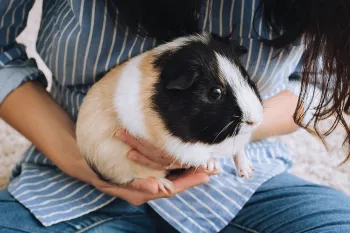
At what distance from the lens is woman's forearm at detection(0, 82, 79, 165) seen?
92 cm

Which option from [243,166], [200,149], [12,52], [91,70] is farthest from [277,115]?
[12,52]

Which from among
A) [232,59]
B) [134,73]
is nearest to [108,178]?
[134,73]

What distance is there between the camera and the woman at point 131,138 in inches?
32.0

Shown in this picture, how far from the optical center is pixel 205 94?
0.70 meters

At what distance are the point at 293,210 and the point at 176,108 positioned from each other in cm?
34

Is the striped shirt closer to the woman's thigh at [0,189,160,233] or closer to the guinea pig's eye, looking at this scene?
the woman's thigh at [0,189,160,233]

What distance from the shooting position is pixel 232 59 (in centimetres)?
73

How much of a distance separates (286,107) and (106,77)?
41 cm

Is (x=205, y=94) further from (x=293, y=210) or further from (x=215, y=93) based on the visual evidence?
(x=293, y=210)

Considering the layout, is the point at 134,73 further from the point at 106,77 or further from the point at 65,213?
the point at 65,213

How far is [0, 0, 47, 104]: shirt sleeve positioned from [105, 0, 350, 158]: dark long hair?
195 mm

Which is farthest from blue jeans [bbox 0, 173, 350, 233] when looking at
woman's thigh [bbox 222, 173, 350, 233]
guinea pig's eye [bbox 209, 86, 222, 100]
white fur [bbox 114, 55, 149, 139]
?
guinea pig's eye [bbox 209, 86, 222, 100]

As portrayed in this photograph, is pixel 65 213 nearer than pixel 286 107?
Yes

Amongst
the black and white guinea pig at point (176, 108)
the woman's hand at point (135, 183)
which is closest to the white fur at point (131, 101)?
the black and white guinea pig at point (176, 108)
